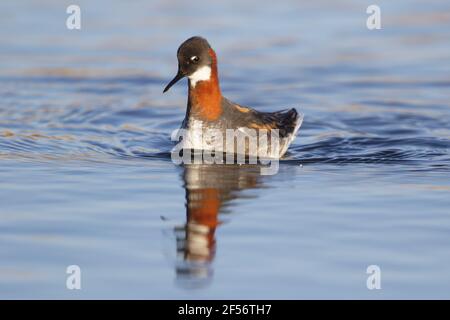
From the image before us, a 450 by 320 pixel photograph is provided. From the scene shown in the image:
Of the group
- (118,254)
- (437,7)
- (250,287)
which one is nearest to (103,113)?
(118,254)

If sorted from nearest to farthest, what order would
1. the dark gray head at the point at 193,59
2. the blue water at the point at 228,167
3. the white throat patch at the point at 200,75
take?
1. the blue water at the point at 228,167
2. the dark gray head at the point at 193,59
3. the white throat patch at the point at 200,75

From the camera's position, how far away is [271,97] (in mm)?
13711

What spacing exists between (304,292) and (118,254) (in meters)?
1.43

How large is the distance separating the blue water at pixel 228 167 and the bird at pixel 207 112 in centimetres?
37

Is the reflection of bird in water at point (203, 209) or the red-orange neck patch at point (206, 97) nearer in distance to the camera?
the reflection of bird in water at point (203, 209)

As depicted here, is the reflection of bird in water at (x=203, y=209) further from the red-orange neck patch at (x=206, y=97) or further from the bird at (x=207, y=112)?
the red-orange neck patch at (x=206, y=97)

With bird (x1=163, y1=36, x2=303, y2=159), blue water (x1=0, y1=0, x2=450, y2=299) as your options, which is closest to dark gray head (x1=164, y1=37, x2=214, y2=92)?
bird (x1=163, y1=36, x2=303, y2=159)

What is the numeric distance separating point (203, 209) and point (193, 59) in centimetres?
254

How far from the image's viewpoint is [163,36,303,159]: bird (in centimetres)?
983

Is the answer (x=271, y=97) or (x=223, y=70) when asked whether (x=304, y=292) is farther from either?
(x=223, y=70)

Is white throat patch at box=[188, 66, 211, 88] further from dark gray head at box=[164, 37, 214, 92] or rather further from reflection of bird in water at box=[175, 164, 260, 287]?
reflection of bird in water at box=[175, 164, 260, 287]

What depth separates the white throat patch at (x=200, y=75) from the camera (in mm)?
9992

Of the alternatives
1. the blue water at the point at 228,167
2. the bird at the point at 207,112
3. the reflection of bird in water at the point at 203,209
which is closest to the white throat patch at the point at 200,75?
the bird at the point at 207,112

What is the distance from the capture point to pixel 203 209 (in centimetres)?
780
